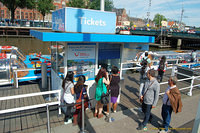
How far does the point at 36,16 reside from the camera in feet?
236

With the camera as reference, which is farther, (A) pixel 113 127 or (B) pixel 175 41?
(B) pixel 175 41

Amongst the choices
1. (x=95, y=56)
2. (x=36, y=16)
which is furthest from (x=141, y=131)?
(x=36, y=16)

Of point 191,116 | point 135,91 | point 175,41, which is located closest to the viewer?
point 191,116

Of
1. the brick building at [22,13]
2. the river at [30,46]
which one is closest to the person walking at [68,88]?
the river at [30,46]

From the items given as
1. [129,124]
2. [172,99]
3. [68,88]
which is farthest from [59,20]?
[172,99]

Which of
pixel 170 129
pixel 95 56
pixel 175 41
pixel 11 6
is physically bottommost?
pixel 170 129

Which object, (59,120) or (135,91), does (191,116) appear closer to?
(135,91)

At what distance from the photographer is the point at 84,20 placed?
17.2 feet

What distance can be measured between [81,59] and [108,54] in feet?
3.52

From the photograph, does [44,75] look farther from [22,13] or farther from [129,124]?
[22,13]

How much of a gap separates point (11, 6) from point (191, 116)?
52.5 metres

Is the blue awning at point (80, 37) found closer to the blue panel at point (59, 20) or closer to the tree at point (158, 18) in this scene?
the blue panel at point (59, 20)

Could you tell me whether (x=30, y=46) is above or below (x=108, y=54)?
above

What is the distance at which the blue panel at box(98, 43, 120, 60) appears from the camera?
5.60 meters
